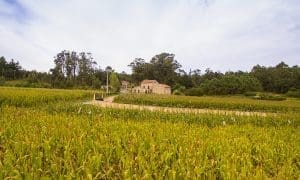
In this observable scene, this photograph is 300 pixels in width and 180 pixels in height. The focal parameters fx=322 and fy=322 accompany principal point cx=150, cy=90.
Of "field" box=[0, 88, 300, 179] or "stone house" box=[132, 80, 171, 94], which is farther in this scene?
"stone house" box=[132, 80, 171, 94]

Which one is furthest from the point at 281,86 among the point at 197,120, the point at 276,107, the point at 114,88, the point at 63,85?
the point at 197,120

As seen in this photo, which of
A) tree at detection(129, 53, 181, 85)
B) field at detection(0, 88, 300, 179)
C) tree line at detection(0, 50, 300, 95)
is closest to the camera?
field at detection(0, 88, 300, 179)

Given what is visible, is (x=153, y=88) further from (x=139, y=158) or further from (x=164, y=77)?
(x=139, y=158)

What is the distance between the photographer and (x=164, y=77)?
104 metres

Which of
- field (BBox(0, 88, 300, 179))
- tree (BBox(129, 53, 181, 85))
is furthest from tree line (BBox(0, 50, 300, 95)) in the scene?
field (BBox(0, 88, 300, 179))

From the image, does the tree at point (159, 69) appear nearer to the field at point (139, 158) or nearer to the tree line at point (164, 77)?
the tree line at point (164, 77)

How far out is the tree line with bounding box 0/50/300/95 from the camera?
75.9 m

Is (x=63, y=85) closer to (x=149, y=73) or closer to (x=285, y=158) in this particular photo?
(x=149, y=73)

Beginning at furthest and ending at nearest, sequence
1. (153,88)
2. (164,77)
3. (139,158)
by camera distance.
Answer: (164,77) → (153,88) → (139,158)

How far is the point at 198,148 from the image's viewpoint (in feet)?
18.2

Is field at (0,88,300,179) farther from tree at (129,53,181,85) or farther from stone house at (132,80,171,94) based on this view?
tree at (129,53,181,85)

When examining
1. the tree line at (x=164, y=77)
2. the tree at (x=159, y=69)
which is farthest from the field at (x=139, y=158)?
the tree at (x=159, y=69)

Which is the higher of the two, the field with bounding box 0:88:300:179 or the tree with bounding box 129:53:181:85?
the tree with bounding box 129:53:181:85

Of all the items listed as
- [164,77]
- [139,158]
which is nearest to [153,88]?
[164,77]
